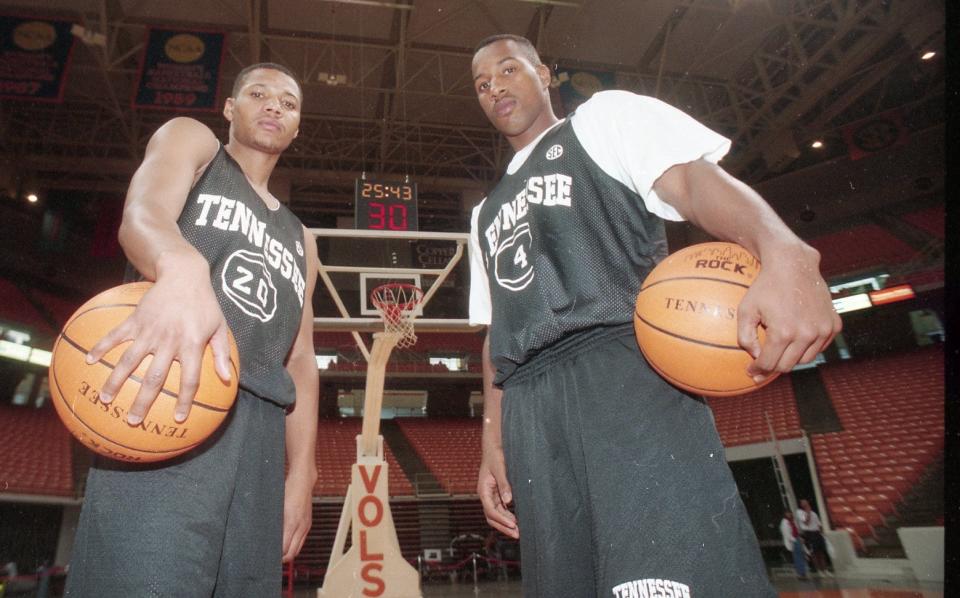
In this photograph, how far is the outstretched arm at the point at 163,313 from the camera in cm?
103

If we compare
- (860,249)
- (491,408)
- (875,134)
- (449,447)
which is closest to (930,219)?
(860,249)

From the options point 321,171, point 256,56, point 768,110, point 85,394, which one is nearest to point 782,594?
point 85,394

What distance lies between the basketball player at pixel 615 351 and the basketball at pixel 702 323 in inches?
3.2

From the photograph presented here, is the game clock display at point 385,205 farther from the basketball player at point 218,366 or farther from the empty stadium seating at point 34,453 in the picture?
the empty stadium seating at point 34,453

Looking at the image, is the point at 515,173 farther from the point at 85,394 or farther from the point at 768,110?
the point at 768,110

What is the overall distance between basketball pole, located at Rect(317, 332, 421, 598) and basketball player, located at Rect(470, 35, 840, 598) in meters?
3.78

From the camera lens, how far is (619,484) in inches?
50.6

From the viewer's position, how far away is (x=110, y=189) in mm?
14594

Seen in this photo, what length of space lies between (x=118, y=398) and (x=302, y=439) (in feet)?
3.29

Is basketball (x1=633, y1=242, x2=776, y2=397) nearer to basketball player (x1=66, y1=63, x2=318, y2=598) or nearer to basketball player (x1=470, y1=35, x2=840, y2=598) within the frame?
basketball player (x1=470, y1=35, x2=840, y2=598)

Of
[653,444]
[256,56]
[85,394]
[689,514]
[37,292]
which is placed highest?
[256,56]

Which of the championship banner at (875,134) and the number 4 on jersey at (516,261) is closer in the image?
the number 4 on jersey at (516,261)

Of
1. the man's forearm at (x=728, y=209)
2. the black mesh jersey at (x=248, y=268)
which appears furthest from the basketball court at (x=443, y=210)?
the man's forearm at (x=728, y=209)

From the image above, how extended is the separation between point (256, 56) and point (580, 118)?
10163 mm
